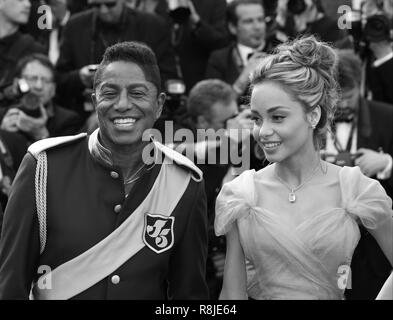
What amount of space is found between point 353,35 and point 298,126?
2.91 meters

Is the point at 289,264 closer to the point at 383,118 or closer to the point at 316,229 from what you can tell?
the point at 316,229

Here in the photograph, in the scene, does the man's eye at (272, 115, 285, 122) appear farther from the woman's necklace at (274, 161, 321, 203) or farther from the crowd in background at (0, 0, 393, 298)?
the crowd in background at (0, 0, 393, 298)

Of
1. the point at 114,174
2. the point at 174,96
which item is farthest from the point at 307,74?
the point at 174,96

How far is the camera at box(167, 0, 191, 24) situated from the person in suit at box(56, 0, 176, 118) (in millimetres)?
131

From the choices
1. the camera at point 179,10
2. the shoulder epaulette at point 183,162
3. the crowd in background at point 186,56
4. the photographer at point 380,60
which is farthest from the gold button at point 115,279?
the camera at point 179,10

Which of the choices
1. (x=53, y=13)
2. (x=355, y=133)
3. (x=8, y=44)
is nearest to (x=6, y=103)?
(x=8, y=44)

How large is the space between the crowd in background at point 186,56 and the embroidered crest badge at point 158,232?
1.93 meters

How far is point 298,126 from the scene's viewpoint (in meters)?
3.97

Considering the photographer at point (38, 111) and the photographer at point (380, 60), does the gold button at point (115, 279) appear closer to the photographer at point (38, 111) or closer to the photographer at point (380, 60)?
the photographer at point (38, 111)

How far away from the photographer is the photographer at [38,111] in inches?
257

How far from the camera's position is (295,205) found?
13.2ft

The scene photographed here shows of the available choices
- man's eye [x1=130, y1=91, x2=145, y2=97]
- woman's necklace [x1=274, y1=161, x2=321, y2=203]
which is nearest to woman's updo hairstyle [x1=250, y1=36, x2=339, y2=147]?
woman's necklace [x1=274, y1=161, x2=321, y2=203]

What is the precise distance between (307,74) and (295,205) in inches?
20.8
